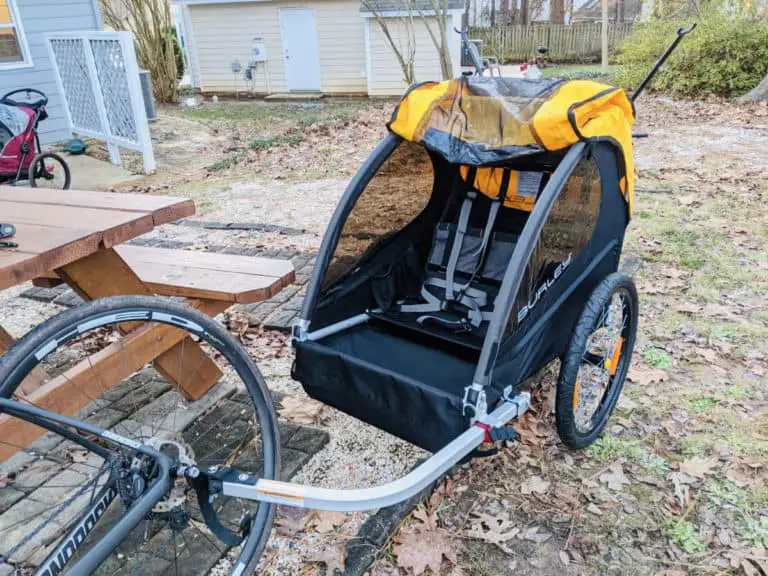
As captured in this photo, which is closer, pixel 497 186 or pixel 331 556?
pixel 331 556

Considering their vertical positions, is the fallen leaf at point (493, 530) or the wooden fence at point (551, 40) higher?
the wooden fence at point (551, 40)

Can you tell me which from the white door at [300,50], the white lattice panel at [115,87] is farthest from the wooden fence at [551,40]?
the white lattice panel at [115,87]

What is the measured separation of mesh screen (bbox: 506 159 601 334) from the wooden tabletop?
4.94ft

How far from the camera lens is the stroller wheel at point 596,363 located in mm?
2453

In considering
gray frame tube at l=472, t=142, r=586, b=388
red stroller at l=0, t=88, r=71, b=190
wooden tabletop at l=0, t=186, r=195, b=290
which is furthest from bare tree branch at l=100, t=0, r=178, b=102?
gray frame tube at l=472, t=142, r=586, b=388

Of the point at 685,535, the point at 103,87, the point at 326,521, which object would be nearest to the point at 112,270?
the point at 326,521

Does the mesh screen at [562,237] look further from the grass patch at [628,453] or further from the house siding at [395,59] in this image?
the house siding at [395,59]

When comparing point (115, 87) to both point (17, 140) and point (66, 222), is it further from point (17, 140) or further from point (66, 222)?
point (66, 222)

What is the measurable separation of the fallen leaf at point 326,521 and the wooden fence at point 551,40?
22.0 metres

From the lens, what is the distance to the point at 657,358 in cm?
353

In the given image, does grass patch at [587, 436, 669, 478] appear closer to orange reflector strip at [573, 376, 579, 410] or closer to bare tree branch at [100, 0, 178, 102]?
orange reflector strip at [573, 376, 579, 410]

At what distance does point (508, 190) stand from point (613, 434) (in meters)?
1.35

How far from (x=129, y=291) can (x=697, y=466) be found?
265 cm

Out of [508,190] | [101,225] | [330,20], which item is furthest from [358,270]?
[330,20]
